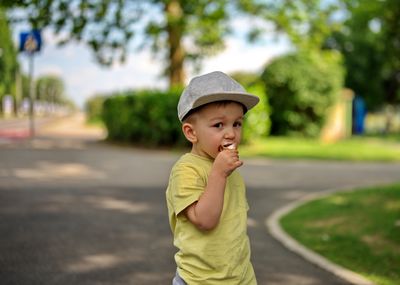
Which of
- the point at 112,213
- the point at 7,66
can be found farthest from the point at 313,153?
the point at 7,66

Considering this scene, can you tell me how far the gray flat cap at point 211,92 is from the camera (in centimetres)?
228

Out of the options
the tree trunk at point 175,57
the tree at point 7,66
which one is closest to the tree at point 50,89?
the tree at point 7,66

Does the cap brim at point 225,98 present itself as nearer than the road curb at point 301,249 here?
Yes

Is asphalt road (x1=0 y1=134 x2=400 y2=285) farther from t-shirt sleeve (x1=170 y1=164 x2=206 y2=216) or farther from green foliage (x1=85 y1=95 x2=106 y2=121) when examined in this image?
green foliage (x1=85 y1=95 x2=106 y2=121)

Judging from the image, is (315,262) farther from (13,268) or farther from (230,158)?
(230,158)

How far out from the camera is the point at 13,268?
4992mm

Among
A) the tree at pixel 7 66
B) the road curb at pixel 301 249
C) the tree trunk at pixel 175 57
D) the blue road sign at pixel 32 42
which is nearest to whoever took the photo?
the road curb at pixel 301 249

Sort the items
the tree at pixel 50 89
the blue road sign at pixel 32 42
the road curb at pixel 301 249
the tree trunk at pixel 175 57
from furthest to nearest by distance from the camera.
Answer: the tree at pixel 50 89 < the tree trunk at pixel 175 57 < the blue road sign at pixel 32 42 < the road curb at pixel 301 249

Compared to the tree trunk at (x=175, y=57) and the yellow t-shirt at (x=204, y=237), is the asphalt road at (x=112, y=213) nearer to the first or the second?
the yellow t-shirt at (x=204, y=237)

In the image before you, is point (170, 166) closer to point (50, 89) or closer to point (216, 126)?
point (216, 126)

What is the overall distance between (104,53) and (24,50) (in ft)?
9.44

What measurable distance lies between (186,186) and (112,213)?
5.68 meters

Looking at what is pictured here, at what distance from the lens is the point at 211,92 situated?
2270mm

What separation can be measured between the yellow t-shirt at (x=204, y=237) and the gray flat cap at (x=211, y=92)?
227mm
